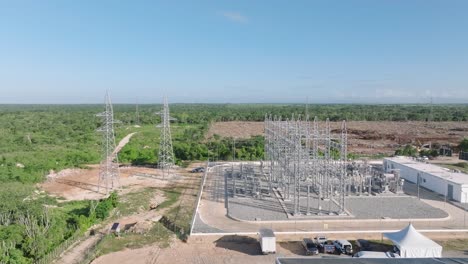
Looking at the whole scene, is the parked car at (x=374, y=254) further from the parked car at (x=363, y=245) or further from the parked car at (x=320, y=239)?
the parked car at (x=320, y=239)

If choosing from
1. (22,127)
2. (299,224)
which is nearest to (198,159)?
(299,224)

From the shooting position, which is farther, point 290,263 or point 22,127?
point 22,127

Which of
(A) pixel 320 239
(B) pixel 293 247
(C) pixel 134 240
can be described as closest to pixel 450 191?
(A) pixel 320 239

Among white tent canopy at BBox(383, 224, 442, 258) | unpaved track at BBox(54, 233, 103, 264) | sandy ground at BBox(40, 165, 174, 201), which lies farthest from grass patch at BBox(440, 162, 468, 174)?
unpaved track at BBox(54, 233, 103, 264)

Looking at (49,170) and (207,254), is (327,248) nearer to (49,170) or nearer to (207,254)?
(207,254)

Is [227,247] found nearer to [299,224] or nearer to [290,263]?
[299,224]

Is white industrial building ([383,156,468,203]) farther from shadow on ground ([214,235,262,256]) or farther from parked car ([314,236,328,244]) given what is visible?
shadow on ground ([214,235,262,256])
